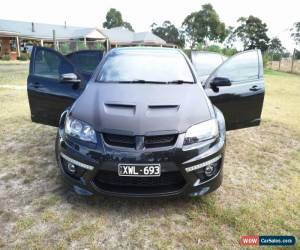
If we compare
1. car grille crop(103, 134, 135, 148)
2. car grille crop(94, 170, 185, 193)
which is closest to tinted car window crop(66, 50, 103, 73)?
car grille crop(103, 134, 135, 148)

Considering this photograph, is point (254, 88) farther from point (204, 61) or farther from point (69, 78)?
point (69, 78)

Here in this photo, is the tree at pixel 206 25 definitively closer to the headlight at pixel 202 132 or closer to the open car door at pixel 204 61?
the open car door at pixel 204 61

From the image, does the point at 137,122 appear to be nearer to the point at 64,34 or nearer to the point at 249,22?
the point at 64,34

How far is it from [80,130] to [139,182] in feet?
2.33

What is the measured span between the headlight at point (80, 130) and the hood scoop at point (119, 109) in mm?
240

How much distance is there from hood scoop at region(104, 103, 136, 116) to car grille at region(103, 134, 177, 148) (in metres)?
0.26

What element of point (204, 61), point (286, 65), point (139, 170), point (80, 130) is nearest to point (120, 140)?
point (139, 170)

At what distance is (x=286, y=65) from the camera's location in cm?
2559

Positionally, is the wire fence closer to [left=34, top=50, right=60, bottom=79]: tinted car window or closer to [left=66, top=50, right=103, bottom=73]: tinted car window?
[left=66, top=50, right=103, bottom=73]: tinted car window

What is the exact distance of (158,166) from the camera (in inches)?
97.3

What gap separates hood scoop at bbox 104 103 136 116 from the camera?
2.71 metres

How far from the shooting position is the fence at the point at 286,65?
2283 centimetres

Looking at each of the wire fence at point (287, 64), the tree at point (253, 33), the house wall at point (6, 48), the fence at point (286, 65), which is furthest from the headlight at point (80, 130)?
the tree at point (253, 33)

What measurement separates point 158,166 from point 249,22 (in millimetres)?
52655
